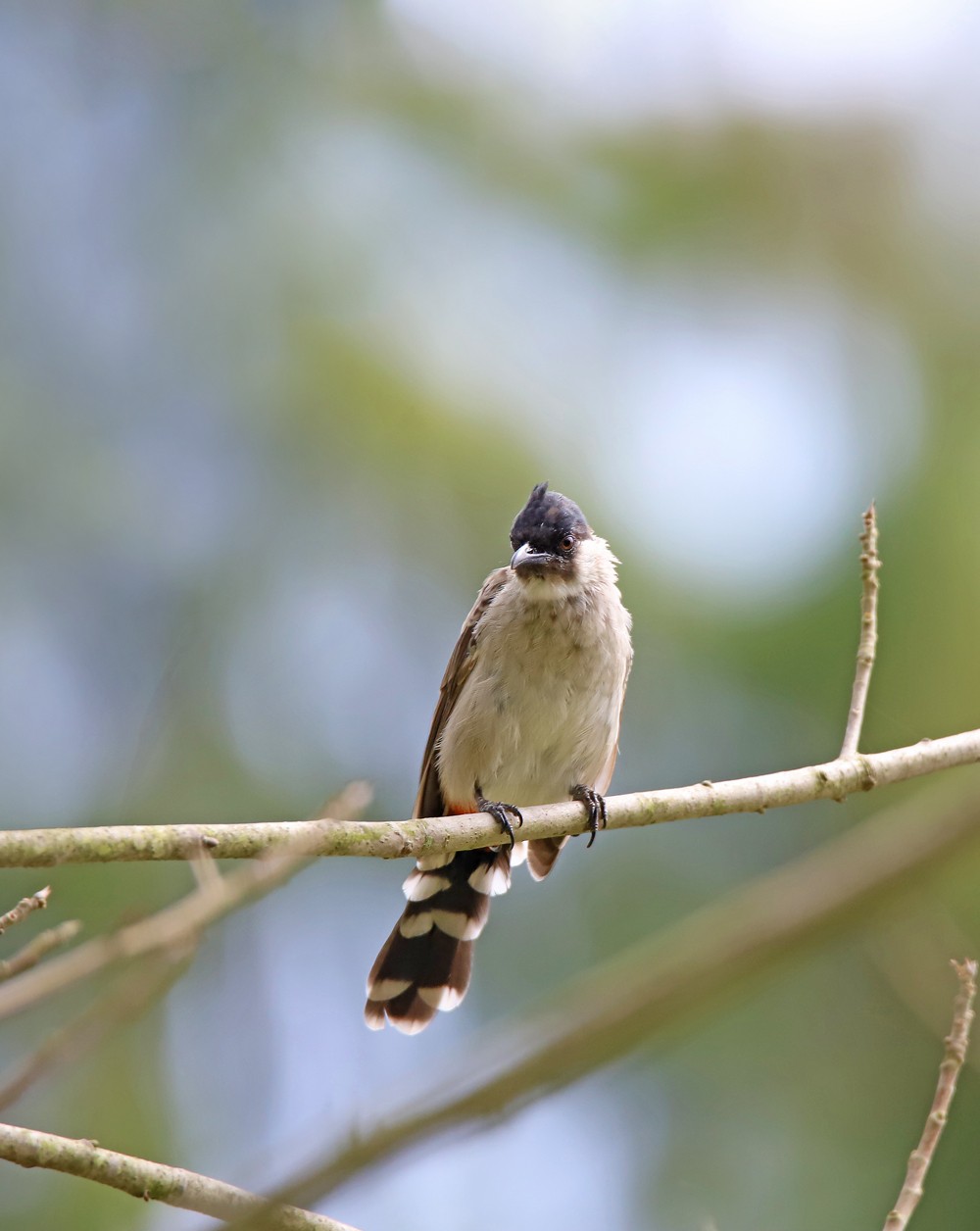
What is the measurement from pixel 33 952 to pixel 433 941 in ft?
10.8

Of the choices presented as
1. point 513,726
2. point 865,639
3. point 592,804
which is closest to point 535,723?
Answer: point 513,726

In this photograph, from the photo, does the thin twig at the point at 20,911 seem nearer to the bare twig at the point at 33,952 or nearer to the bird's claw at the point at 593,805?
the bare twig at the point at 33,952

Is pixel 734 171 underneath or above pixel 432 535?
above

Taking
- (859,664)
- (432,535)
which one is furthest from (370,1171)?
(432,535)

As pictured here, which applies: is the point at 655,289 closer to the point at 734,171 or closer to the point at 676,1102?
the point at 734,171

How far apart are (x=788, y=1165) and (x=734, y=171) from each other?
23.2ft

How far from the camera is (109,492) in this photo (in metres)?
9.28

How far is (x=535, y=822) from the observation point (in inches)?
155

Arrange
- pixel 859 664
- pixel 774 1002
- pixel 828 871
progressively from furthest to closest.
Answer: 1. pixel 774 1002
2. pixel 859 664
3. pixel 828 871

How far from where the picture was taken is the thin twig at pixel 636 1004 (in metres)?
1.19

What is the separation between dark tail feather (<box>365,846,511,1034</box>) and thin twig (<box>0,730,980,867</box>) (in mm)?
1226

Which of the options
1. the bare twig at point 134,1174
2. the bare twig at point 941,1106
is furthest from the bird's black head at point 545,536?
the bare twig at point 134,1174

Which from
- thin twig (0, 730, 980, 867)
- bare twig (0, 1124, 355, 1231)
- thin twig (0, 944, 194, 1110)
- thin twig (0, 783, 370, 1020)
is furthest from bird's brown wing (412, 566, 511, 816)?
thin twig (0, 944, 194, 1110)

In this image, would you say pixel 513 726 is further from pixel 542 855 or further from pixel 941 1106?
pixel 941 1106
